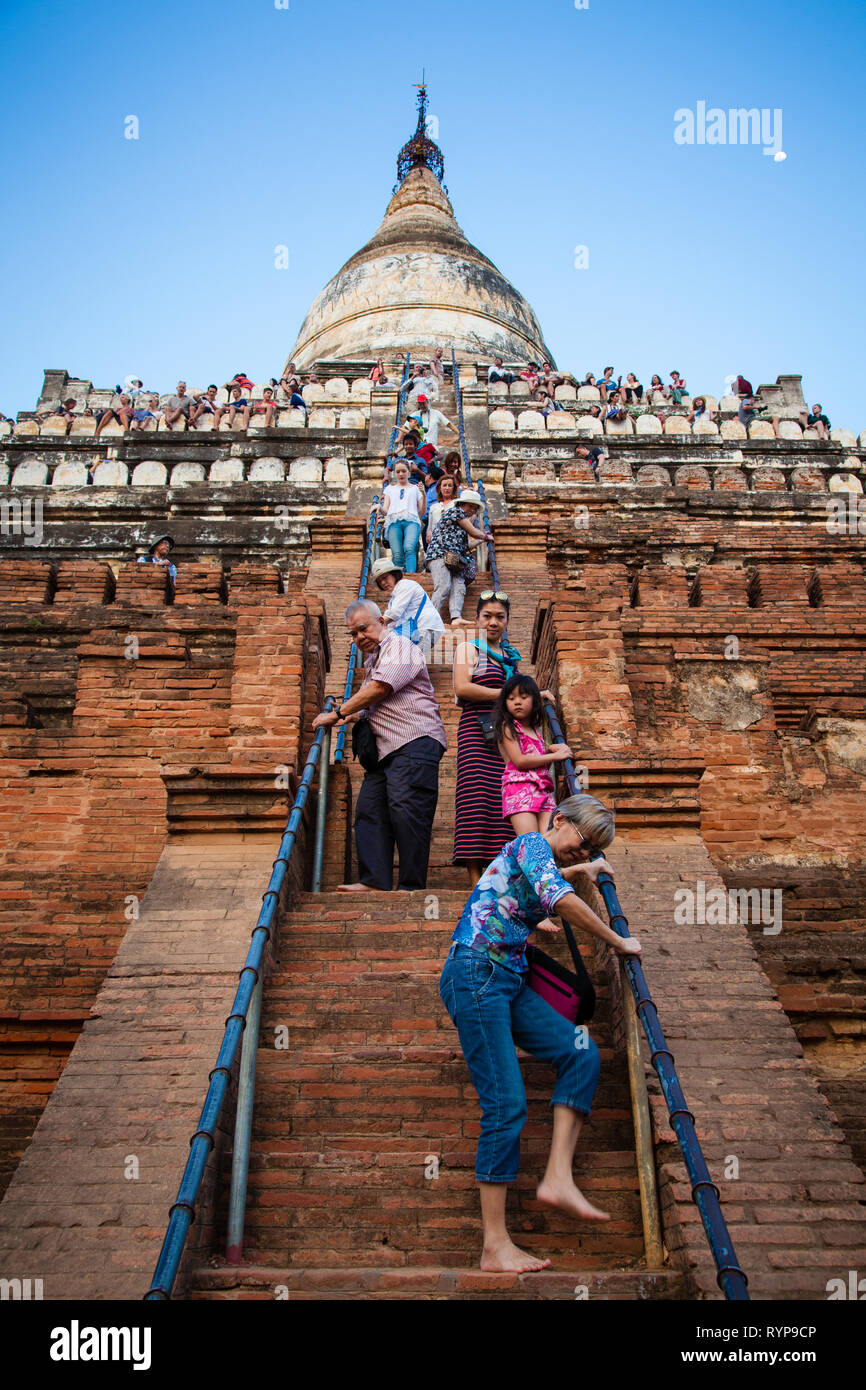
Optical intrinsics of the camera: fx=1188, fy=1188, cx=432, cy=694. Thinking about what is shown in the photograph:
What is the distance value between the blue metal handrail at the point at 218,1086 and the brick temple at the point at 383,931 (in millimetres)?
327

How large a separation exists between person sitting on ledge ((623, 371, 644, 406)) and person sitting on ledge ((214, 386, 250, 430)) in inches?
257

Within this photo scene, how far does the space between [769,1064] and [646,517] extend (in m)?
9.81

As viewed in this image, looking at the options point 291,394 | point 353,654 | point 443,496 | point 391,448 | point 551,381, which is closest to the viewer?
point 353,654

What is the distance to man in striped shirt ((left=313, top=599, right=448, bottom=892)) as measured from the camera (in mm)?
5766

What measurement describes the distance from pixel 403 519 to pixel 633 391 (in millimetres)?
12229

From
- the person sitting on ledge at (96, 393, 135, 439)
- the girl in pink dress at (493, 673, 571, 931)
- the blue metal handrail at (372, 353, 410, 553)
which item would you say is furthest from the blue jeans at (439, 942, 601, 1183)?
the person sitting on ledge at (96, 393, 135, 439)

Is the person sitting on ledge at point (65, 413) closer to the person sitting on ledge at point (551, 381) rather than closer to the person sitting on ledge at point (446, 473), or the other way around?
the person sitting on ledge at point (446, 473)

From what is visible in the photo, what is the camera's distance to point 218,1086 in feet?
12.5

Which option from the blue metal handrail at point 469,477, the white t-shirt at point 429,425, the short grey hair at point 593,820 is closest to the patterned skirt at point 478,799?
the short grey hair at point 593,820

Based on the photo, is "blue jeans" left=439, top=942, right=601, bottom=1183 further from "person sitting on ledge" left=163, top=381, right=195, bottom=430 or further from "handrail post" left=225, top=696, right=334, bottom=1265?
"person sitting on ledge" left=163, top=381, right=195, bottom=430

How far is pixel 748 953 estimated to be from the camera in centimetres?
510

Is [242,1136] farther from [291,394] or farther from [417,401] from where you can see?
[291,394]

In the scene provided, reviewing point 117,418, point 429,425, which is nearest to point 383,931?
point 429,425
